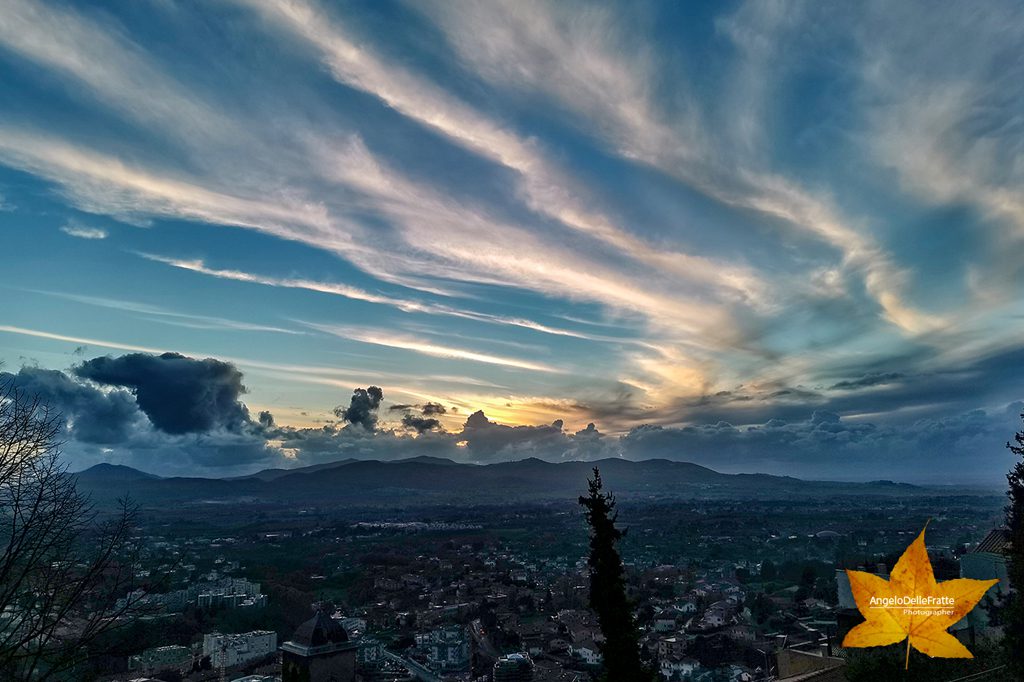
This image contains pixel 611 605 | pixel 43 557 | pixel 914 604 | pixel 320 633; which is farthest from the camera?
pixel 320 633

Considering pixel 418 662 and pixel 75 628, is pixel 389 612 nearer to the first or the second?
pixel 418 662

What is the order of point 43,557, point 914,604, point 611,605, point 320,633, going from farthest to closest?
point 320,633, point 914,604, point 611,605, point 43,557

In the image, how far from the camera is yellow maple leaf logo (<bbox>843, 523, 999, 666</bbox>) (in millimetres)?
12914

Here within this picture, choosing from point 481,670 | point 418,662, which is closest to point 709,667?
point 481,670

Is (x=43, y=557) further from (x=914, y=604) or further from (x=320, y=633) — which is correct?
(x=320, y=633)

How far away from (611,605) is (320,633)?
989 inches

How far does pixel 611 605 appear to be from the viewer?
496 inches

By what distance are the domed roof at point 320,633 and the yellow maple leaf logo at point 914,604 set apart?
2728cm

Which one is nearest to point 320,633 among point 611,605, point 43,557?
point 611,605

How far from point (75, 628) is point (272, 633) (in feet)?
200

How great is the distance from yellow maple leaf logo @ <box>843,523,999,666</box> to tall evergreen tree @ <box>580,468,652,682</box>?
495 cm

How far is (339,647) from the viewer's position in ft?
106

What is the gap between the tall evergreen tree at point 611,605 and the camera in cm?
1216

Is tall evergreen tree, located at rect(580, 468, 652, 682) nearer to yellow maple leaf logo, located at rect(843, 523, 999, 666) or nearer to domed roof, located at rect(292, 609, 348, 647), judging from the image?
yellow maple leaf logo, located at rect(843, 523, 999, 666)
